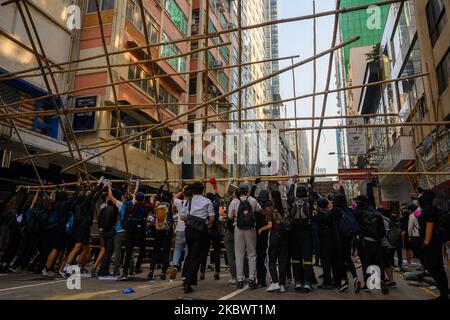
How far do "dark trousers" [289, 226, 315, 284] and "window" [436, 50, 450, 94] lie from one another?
10.7 metres

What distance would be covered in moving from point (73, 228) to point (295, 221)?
5.21 metres

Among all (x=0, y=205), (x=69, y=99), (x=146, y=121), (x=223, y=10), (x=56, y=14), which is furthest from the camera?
(x=223, y=10)

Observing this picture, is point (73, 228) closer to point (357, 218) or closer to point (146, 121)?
point (357, 218)

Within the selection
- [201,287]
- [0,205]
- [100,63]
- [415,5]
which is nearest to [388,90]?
[415,5]

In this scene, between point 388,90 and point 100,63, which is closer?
point 100,63

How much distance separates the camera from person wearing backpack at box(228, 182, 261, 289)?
5.77m

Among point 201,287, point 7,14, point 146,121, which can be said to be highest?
point 7,14

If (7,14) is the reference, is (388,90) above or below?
above

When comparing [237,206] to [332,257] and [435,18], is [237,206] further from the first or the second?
[435,18]

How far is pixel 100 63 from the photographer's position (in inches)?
597

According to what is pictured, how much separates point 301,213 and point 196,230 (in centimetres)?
190

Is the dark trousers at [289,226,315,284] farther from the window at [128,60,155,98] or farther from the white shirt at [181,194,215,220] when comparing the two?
the window at [128,60,155,98]
